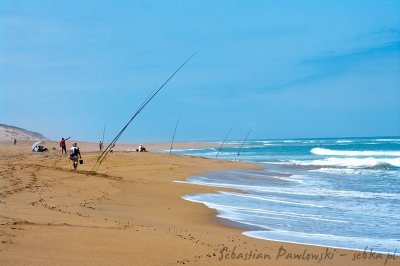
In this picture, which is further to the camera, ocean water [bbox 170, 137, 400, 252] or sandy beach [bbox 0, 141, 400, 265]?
ocean water [bbox 170, 137, 400, 252]

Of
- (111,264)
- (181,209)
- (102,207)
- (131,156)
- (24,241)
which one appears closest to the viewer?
(111,264)

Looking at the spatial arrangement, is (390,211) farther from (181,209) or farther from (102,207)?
(102,207)

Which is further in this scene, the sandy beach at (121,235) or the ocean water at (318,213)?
the ocean water at (318,213)

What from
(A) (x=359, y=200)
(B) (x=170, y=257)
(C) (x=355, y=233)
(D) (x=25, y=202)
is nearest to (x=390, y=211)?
(A) (x=359, y=200)

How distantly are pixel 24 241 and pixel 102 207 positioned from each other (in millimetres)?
4161

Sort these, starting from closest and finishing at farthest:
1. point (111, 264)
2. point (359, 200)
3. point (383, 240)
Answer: point (111, 264) < point (383, 240) < point (359, 200)

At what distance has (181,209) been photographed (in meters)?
11.0

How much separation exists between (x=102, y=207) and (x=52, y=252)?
14.7 ft

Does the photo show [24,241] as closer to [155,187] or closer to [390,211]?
[390,211]

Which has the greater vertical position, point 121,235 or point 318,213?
point 318,213

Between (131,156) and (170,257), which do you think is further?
(131,156)

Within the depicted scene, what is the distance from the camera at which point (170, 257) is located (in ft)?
18.2

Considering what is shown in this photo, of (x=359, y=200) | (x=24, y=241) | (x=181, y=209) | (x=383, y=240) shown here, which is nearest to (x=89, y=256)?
(x=24, y=241)

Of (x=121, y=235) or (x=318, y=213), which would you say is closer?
(x=121, y=235)
